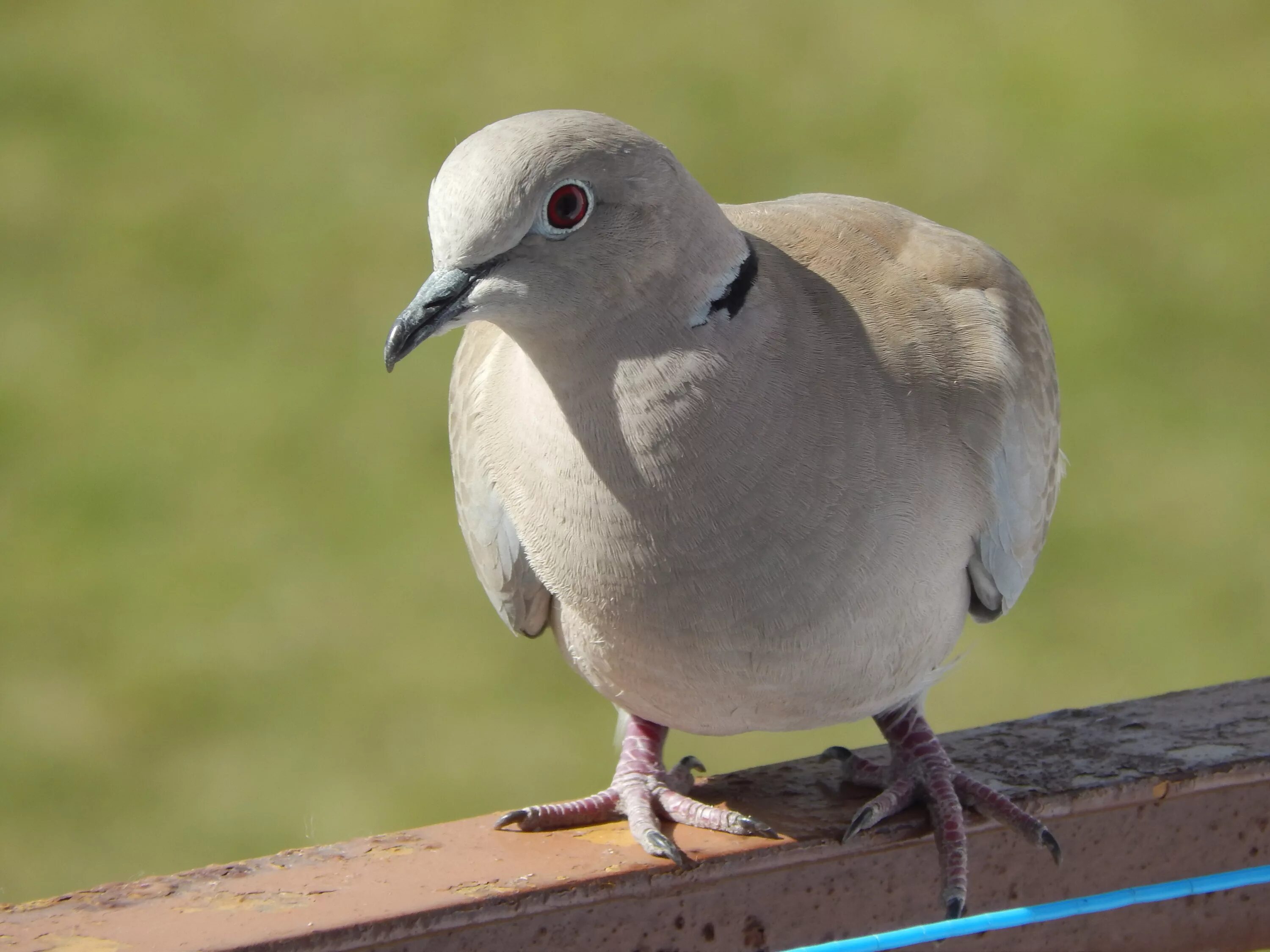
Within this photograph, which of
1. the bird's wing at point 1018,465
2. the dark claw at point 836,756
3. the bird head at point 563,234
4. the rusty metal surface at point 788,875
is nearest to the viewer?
the bird head at point 563,234

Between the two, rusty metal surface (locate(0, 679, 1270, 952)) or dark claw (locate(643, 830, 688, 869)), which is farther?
dark claw (locate(643, 830, 688, 869))

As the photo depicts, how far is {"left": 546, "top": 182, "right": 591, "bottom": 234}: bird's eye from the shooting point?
2.02m

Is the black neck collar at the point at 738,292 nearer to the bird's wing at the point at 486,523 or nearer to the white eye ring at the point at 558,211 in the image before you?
the white eye ring at the point at 558,211

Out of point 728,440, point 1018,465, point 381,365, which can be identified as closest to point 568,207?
point 728,440

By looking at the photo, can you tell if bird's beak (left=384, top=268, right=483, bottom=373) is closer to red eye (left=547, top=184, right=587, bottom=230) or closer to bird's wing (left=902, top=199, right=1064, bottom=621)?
red eye (left=547, top=184, right=587, bottom=230)

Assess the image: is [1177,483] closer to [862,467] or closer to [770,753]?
[770,753]

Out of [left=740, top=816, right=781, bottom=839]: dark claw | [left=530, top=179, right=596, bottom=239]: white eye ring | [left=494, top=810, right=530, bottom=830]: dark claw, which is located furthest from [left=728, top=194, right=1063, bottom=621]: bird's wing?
[left=494, top=810, right=530, bottom=830]: dark claw

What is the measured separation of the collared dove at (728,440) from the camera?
2.04 metres

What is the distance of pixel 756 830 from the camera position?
239cm

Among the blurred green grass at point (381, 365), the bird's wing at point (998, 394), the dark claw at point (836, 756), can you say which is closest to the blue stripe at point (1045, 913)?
the dark claw at point (836, 756)

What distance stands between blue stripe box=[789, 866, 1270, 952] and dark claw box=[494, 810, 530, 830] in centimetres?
45

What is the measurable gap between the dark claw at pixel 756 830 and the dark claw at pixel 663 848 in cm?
11

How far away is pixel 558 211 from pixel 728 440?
0.38 meters

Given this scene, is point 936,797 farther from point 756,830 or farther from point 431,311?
point 431,311
